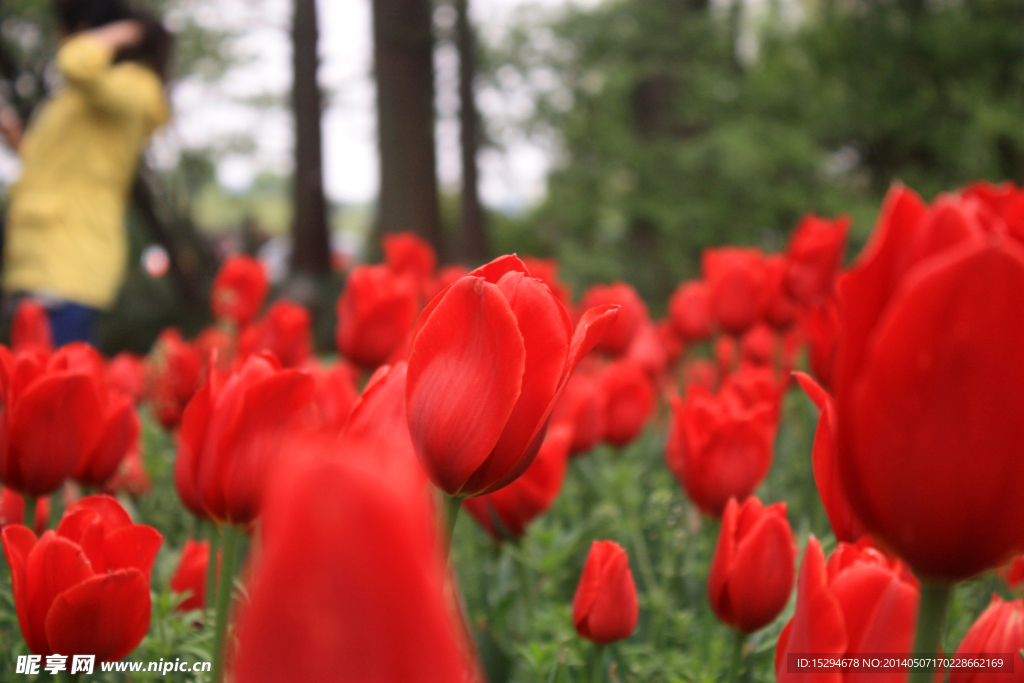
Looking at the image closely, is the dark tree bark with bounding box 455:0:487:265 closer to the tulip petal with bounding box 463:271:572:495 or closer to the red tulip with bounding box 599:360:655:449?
the red tulip with bounding box 599:360:655:449

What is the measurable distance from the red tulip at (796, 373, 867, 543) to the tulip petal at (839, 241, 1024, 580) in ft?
0.14

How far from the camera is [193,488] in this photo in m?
1.00

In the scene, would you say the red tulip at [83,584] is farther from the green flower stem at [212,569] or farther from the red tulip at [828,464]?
the red tulip at [828,464]

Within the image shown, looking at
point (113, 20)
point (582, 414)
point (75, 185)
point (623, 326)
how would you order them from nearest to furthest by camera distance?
point (582, 414) → point (623, 326) → point (75, 185) → point (113, 20)

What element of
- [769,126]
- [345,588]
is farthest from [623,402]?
[769,126]

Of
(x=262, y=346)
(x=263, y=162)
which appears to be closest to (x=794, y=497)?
(x=262, y=346)

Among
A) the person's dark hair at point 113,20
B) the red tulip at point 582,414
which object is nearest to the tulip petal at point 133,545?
the red tulip at point 582,414

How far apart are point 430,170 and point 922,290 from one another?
29.6 ft

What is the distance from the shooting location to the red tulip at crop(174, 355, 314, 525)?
0.93 m

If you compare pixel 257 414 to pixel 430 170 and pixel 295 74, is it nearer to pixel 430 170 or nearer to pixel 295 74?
pixel 430 170

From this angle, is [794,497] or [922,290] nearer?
[922,290]

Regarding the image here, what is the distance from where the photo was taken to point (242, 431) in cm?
93

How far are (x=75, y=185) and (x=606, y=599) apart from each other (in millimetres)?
3477

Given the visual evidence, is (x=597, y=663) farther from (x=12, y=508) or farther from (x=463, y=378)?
(x=12, y=508)
